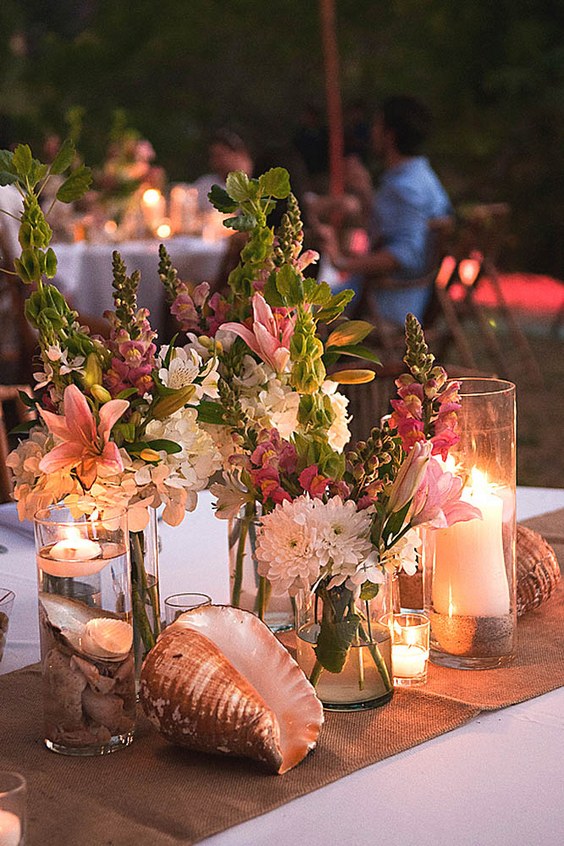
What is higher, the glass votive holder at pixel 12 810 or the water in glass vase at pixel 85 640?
the water in glass vase at pixel 85 640

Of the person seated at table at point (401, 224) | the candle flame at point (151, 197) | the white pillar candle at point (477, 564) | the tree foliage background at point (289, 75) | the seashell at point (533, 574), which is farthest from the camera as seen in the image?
the tree foliage background at point (289, 75)

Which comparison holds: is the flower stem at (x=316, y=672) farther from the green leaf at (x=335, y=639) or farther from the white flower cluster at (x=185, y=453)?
the white flower cluster at (x=185, y=453)

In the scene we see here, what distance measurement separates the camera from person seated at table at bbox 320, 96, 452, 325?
491 cm

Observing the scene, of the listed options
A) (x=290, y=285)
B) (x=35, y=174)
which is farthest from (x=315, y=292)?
(x=35, y=174)

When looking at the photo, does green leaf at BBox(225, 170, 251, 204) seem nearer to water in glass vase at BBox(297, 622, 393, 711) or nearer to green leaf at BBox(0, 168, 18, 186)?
green leaf at BBox(0, 168, 18, 186)

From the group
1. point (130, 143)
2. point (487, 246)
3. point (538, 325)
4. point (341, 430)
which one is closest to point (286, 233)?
point (341, 430)

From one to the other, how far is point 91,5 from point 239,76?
1909 mm

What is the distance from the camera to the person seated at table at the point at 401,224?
4.91 meters

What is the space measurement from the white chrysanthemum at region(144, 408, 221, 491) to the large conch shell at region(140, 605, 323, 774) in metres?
0.11

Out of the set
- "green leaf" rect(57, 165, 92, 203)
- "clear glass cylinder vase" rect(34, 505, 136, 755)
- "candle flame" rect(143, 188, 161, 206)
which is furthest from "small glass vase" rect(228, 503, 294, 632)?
"candle flame" rect(143, 188, 161, 206)

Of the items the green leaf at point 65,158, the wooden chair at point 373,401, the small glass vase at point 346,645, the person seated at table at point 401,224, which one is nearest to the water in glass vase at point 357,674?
the small glass vase at point 346,645

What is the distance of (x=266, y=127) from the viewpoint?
467 inches

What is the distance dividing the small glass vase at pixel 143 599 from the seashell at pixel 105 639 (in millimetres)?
101

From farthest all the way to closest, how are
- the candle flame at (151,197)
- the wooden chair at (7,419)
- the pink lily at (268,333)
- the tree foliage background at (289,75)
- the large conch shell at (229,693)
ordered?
the tree foliage background at (289,75), the candle flame at (151,197), the wooden chair at (7,419), the pink lily at (268,333), the large conch shell at (229,693)
